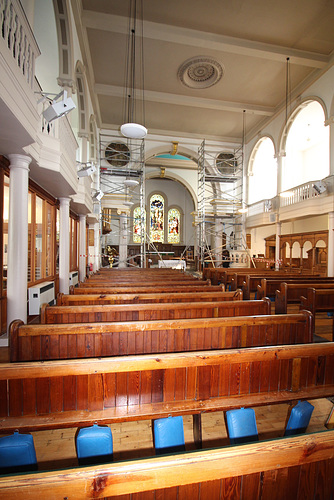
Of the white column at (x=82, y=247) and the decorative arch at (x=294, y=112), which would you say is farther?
the white column at (x=82, y=247)

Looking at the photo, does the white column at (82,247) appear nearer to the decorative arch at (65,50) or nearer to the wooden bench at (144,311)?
the decorative arch at (65,50)

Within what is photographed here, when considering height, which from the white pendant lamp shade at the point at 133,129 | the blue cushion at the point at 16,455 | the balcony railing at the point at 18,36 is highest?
the white pendant lamp shade at the point at 133,129

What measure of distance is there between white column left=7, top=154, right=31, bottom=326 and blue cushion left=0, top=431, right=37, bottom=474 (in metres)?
2.71

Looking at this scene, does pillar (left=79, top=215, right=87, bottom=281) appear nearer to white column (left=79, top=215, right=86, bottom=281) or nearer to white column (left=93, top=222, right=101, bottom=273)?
white column (left=79, top=215, right=86, bottom=281)

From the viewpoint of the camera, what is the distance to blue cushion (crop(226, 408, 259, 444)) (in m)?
1.27

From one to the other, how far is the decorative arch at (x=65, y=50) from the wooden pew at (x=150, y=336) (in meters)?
5.25

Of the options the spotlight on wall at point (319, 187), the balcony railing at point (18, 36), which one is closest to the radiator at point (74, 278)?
the balcony railing at point (18, 36)

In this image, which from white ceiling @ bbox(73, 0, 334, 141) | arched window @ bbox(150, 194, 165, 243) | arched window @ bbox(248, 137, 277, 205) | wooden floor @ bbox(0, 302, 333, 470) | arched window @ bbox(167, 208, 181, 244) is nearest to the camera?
wooden floor @ bbox(0, 302, 333, 470)

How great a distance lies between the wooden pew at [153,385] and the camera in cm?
134

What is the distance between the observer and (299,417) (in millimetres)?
1288

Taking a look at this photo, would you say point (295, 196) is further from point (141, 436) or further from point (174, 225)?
point (174, 225)

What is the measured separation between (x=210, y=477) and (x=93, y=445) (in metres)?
0.57

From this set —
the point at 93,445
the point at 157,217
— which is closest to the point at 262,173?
the point at 157,217

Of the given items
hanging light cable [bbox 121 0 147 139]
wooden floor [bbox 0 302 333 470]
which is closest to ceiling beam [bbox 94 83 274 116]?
hanging light cable [bbox 121 0 147 139]
